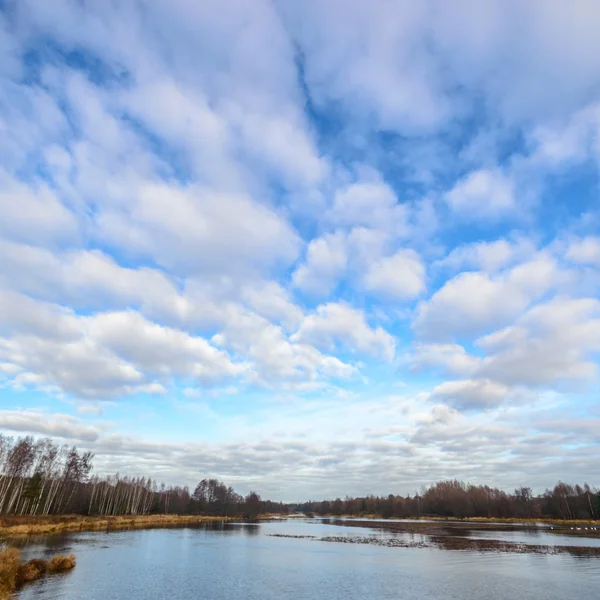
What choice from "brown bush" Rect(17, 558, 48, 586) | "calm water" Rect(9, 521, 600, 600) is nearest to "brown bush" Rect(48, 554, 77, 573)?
"brown bush" Rect(17, 558, 48, 586)

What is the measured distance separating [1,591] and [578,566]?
52.4 meters

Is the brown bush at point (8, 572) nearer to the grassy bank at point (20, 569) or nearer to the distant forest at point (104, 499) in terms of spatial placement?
the grassy bank at point (20, 569)

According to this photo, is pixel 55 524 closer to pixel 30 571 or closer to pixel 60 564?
pixel 60 564

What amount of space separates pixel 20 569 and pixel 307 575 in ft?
78.7

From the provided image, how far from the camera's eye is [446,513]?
19375cm

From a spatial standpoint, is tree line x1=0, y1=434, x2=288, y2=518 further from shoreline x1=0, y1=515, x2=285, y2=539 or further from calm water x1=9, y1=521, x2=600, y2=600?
calm water x1=9, y1=521, x2=600, y2=600

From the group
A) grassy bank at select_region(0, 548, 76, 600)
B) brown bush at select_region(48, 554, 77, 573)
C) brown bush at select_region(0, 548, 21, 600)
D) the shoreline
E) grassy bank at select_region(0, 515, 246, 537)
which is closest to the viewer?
brown bush at select_region(0, 548, 21, 600)

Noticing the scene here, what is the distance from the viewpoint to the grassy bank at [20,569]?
27748 millimetres

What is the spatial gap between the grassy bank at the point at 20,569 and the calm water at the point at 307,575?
3.50ft

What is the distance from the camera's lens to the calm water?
100ft

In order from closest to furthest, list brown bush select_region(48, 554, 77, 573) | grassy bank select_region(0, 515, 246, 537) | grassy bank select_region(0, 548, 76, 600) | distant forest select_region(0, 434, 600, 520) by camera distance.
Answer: grassy bank select_region(0, 548, 76, 600)
brown bush select_region(48, 554, 77, 573)
grassy bank select_region(0, 515, 246, 537)
distant forest select_region(0, 434, 600, 520)

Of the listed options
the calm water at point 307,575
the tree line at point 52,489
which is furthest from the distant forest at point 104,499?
the calm water at point 307,575

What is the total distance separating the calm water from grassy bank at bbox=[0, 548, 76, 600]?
1066 mm

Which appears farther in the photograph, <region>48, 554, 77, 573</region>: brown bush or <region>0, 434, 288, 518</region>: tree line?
<region>0, 434, 288, 518</region>: tree line
